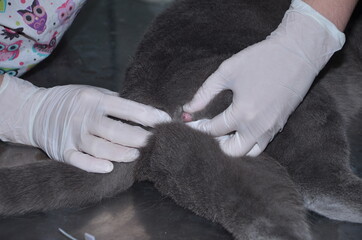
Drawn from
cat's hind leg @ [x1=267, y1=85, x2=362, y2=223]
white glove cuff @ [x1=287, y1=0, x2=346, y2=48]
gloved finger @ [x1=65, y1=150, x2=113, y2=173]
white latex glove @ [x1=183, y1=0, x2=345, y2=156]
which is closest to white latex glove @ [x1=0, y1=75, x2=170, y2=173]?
gloved finger @ [x1=65, y1=150, x2=113, y2=173]

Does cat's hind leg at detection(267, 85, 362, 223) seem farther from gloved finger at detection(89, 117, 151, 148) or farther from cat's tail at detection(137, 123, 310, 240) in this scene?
gloved finger at detection(89, 117, 151, 148)

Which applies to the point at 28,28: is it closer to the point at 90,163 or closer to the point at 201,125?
the point at 90,163

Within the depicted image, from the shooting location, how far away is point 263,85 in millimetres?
1234

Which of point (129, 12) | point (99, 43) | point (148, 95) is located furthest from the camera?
point (129, 12)

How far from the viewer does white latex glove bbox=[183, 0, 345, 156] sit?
4.01 ft

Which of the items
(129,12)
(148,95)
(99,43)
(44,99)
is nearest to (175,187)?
(148,95)

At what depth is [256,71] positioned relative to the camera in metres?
1.25

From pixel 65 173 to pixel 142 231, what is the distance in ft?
0.72

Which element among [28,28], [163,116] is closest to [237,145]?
[163,116]

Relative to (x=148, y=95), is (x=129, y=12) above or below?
below

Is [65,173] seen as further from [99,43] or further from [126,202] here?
[99,43]

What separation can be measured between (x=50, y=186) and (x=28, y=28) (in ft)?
2.10

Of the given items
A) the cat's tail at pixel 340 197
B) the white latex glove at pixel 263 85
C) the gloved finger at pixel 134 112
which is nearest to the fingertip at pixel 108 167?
the gloved finger at pixel 134 112

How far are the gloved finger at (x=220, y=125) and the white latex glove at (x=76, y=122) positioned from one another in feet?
0.28
